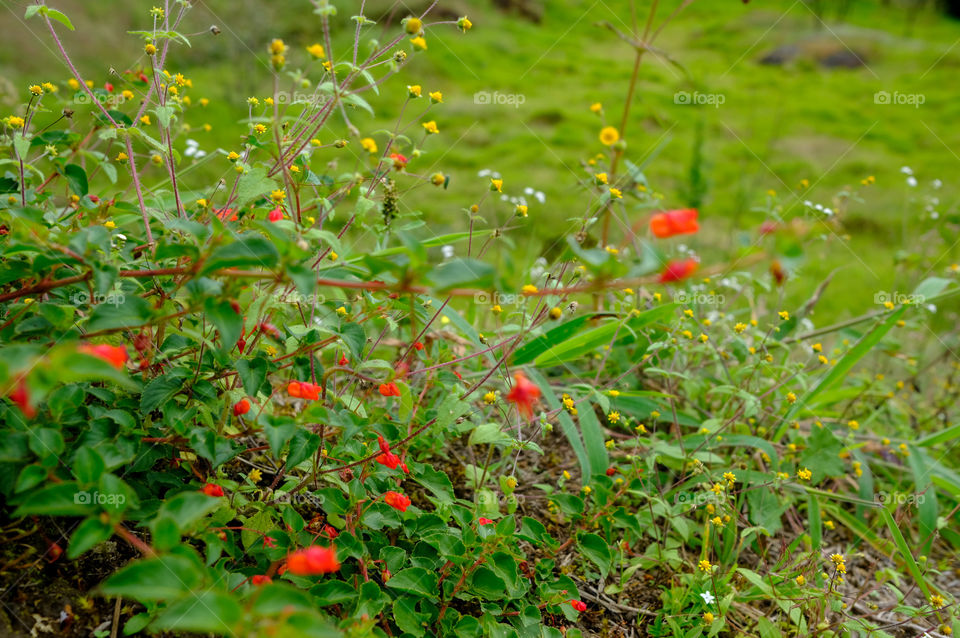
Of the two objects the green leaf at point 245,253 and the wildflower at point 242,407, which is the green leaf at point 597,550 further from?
the green leaf at point 245,253

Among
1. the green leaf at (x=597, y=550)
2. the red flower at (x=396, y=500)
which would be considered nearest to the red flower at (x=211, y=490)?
the red flower at (x=396, y=500)

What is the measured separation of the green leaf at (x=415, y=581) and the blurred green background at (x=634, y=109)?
6.97 ft

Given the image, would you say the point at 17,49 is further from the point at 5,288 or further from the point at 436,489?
the point at 436,489

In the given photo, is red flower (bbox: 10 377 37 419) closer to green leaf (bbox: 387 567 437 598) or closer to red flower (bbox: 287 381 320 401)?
red flower (bbox: 287 381 320 401)

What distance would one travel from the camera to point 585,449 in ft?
4.98

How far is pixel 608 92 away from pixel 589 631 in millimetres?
6727

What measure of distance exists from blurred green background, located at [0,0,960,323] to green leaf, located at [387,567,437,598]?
2.12 meters

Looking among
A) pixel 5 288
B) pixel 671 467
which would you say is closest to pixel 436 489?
pixel 671 467

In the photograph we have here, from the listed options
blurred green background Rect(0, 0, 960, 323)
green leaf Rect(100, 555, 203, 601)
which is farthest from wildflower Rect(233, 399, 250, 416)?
blurred green background Rect(0, 0, 960, 323)

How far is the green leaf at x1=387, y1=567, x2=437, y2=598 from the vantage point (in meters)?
1.01

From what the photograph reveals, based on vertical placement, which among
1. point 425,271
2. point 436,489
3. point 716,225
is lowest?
point 716,225

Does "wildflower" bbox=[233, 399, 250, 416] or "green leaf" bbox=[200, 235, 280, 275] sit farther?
"wildflower" bbox=[233, 399, 250, 416]

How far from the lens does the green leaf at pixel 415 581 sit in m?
1.01

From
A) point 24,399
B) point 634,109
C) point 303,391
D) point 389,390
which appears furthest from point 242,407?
point 634,109
